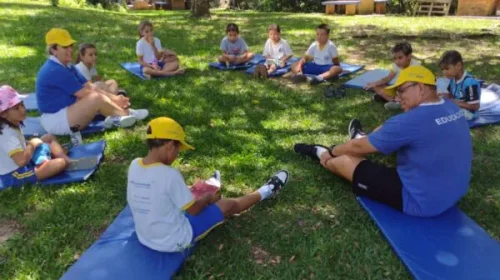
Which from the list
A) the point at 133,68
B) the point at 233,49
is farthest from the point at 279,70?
the point at 133,68

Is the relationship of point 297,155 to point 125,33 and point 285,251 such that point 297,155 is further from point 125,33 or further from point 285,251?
point 125,33

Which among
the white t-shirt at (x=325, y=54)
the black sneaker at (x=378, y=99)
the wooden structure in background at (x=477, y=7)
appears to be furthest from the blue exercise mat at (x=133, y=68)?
the wooden structure in background at (x=477, y=7)

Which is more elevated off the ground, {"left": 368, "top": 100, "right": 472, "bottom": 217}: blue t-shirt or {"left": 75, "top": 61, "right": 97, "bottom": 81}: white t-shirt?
{"left": 75, "top": 61, "right": 97, "bottom": 81}: white t-shirt

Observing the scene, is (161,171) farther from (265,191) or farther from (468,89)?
(468,89)

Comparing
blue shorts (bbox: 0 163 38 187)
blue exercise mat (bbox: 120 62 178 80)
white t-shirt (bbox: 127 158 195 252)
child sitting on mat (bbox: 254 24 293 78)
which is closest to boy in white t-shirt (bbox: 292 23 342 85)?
child sitting on mat (bbox: 254 24 293 78)

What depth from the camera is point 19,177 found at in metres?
4.18

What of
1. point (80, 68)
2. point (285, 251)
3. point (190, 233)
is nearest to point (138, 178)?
point (190, 233)

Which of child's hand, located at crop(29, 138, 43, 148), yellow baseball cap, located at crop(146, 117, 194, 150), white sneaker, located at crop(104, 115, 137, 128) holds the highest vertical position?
yellow baseball cap, located at crop(146, 117, 194, 150)

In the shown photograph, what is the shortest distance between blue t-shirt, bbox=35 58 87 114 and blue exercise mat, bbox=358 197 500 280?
393 cm

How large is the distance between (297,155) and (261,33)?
8485mm

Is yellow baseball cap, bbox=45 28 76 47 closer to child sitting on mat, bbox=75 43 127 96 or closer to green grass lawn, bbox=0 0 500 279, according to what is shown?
child sitting on mat, bbox=75 43 127 96

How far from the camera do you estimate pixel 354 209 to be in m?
3.90

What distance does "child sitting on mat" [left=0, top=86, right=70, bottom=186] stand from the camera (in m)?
3.94

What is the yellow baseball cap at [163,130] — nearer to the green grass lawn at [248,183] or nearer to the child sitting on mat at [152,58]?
the green grass lawn at [248,183]
